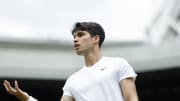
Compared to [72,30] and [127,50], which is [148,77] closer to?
[127,50]

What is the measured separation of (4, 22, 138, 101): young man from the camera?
161 inches

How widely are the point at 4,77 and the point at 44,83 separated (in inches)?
51.7

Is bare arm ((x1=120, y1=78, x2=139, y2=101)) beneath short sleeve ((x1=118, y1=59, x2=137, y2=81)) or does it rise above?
beneath

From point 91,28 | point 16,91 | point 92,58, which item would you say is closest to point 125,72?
point 92,58

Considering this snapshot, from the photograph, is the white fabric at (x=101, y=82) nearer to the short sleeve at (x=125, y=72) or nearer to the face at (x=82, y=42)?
the short sleeve at (x=125, y=72)

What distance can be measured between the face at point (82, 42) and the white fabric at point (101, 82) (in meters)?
0.13

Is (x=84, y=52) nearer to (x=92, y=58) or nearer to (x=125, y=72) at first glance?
(x=92, y=58)

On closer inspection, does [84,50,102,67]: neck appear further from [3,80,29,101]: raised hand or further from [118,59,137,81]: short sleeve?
[3,80,29,101]: raised hand

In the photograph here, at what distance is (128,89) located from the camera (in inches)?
160

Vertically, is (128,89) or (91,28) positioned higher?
(91,28)

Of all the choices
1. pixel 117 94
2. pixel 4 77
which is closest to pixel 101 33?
pixel 117 94

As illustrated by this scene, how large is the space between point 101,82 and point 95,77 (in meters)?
0.06

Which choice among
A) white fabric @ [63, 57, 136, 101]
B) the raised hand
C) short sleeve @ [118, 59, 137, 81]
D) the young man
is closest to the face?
the young man

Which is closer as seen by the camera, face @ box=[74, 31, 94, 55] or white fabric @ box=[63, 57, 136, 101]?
Result: white fabric @ box=[63, 57, 136, 101]
